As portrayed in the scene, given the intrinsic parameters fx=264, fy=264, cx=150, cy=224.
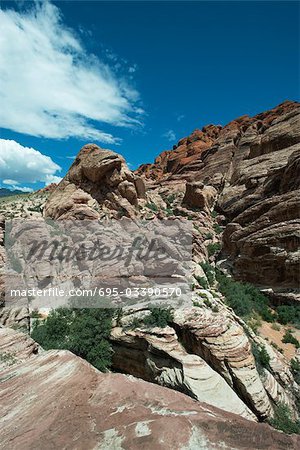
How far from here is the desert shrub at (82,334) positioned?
1215 cm

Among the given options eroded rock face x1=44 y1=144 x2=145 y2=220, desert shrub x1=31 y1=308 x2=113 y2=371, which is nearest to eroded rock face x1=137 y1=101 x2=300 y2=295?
eroded rock face x1=44 y1=144 x2=145 y2=220

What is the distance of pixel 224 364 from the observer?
10266mm

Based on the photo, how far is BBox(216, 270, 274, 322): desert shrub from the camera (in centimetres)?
1903

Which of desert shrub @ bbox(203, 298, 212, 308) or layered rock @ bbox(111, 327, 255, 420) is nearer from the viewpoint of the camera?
layered rock @ bbox(111, 327, 255, 420)

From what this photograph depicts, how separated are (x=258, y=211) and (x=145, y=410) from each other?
24.5 meters

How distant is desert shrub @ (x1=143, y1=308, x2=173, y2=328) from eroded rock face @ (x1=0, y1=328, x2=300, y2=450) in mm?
7053

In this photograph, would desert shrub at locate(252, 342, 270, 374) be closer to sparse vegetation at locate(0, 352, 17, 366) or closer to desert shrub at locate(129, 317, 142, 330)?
desert shrub at locate(129, 317, 142, 330)

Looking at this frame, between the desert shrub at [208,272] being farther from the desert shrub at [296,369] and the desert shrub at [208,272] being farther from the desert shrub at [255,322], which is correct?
the desert shrub at [296,369]

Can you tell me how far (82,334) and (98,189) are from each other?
17.8 m

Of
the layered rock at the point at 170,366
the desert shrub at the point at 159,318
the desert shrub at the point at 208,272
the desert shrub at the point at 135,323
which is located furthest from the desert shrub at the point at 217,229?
the layered rock at the point at 170,366

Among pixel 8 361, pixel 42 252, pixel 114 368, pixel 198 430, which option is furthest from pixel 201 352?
pixel 42 252

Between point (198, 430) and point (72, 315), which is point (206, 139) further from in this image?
point (198, 430)

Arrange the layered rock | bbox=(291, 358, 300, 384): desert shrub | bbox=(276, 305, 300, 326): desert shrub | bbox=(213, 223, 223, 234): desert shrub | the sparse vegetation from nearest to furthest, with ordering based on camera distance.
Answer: the sparse vegetation < the layered rock < bbox=(291, 358, 300, 384): desert shrub < bbox=(276, 305, 300, 326): desert shrub < bbox=(213, 223, 223, 234): desert shrub

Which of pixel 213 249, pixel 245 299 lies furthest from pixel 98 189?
pixel 245 299
